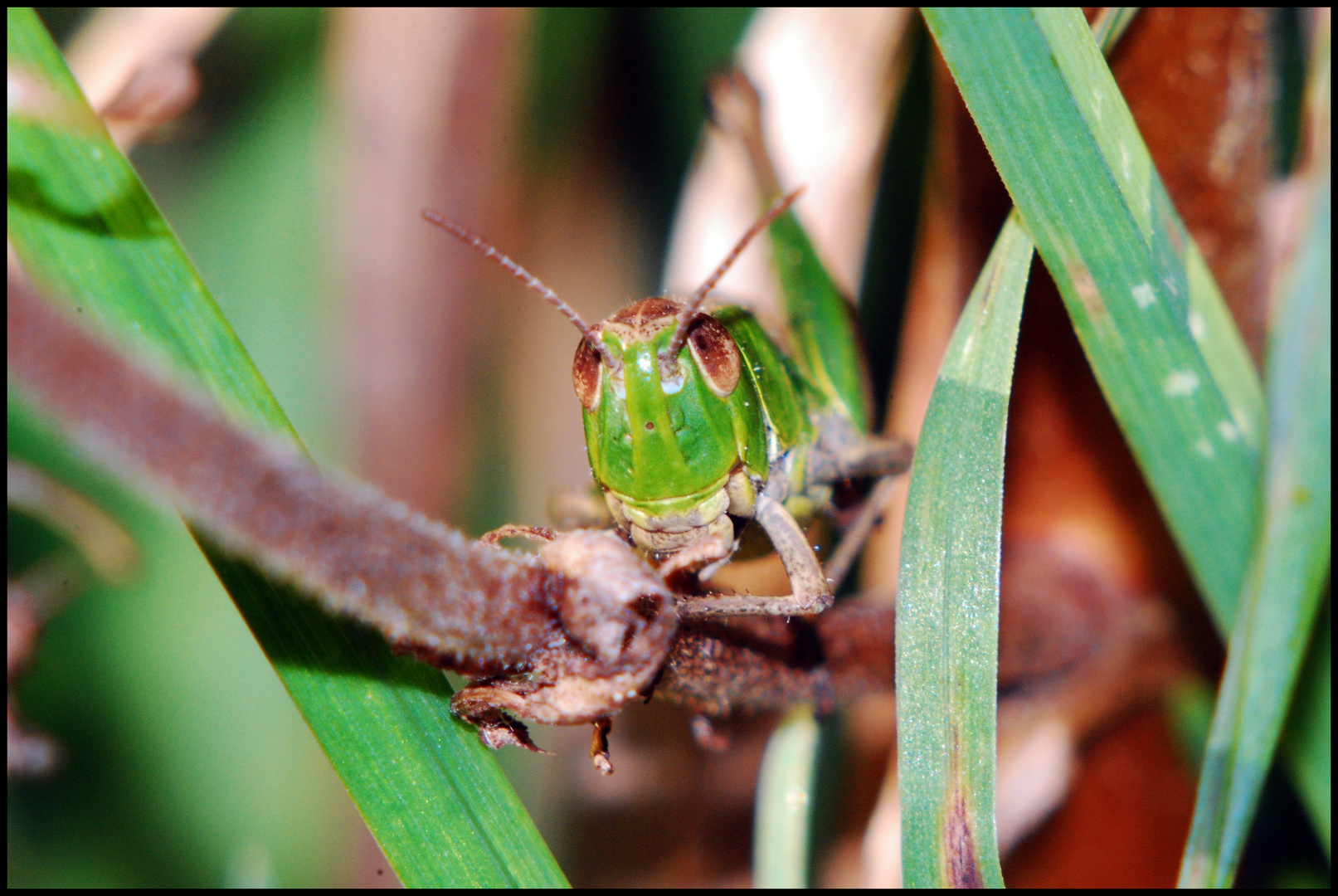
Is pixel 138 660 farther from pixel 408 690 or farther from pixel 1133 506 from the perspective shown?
pixel 1133 506

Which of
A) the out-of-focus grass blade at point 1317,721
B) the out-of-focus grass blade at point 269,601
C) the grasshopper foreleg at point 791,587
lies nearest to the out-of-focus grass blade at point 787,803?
the grasshopper foreleg at point 791,587

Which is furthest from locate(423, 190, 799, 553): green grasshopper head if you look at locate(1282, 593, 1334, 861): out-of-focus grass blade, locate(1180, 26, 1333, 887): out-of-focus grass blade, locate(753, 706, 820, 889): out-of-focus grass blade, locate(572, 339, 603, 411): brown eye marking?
locate(1282, 593, 1334, 861): out-of-focus grass blade


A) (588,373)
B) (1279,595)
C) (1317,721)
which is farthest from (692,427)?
(1317,721)

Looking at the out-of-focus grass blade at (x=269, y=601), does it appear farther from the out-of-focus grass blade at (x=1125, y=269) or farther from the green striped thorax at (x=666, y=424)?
the out-of-focus grass blade at (x=1125, y=269)

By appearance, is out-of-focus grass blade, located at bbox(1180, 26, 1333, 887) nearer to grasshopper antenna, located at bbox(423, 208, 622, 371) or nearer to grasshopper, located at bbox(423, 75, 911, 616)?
grasshopper, located at bbox(423, 75, 911, 616)

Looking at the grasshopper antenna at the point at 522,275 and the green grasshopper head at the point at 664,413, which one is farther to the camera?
the green grasshopper head at the point at 664,413

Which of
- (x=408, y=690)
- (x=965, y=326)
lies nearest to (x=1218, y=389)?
(x=965, y=326)
